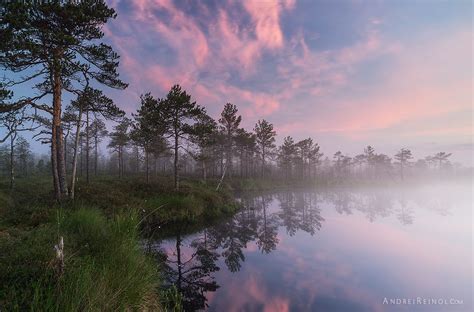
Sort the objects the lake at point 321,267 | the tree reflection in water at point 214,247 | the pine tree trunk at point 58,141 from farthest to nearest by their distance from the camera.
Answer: the pine tree trunk at point 58,141 < the tree reflection in water at point 214,247 < the lake at point 321,267

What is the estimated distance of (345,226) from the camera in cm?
1614

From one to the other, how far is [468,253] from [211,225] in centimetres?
1325

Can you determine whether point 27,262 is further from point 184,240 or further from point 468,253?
point 468,253

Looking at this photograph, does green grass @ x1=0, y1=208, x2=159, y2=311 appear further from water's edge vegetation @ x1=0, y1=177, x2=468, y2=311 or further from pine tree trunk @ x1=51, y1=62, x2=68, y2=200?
pine tree trunk @ x1=51, y1=62, x2=68, y2=200

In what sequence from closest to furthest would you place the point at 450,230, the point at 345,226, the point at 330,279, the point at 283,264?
the point at 330,279 → the point at 283,264 → the point at 450,230 → the point at 345,226

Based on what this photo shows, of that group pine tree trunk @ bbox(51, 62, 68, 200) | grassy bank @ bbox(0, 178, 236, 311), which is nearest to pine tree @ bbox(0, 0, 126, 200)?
pine tree trunk @ bbox(51, 62, 68, 200)

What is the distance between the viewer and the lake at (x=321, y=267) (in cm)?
667

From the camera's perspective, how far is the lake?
6672 mm

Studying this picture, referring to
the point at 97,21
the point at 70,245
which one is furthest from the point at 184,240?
the point at 97,21

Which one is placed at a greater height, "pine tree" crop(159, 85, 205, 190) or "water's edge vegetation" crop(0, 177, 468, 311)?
"pine tree" crop(159, 85, 205, 190)

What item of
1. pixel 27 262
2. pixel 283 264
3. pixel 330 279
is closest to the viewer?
pixel 27 262

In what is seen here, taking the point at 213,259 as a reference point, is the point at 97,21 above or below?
above

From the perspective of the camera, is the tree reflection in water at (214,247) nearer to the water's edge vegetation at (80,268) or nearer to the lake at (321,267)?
the lake at (321,267)

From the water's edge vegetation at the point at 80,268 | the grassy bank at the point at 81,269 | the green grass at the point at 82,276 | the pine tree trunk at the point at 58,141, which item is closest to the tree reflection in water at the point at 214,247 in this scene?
the water's edge vegetation at the point at 80,268
